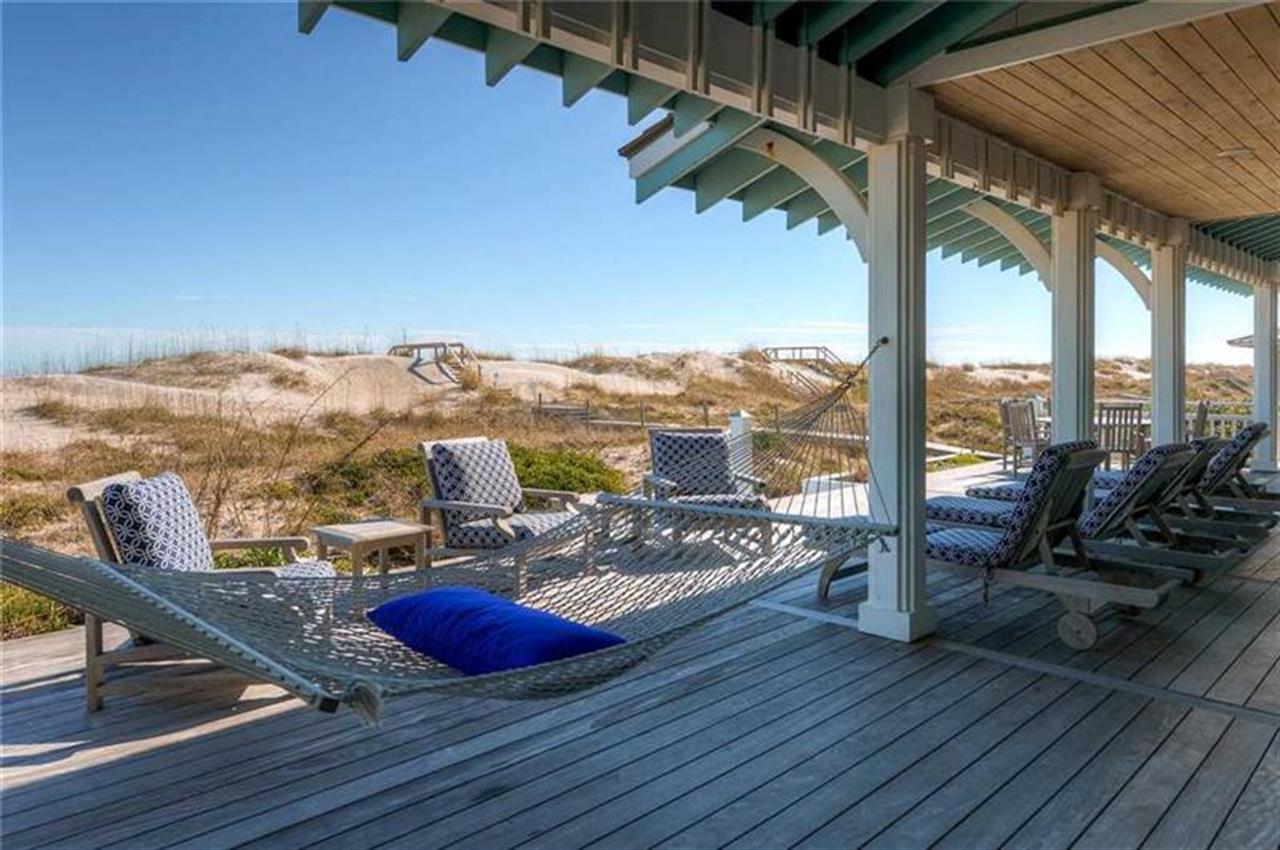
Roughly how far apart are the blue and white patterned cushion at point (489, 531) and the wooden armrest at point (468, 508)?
0.06 meters

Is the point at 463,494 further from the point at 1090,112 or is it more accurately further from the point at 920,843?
the point at 1090,112

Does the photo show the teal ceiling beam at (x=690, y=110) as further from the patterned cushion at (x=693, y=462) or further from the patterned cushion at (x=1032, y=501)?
the patterned cushion at (x=693, y=462)

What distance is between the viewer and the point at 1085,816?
6.75ft

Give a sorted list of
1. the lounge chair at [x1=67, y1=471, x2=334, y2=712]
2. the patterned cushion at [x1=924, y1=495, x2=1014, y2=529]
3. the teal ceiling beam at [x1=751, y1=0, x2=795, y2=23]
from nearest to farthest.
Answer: the lounge chair at [x1=67, y1=471, x2=334, y2=712] → the teal ceiling beam at [x1=751, y1=0, x2=795, y2=23] → the patterned cushion at [x1=924, y1=495, x2=1014, y2=529]

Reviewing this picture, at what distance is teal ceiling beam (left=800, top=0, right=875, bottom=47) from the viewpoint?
2922 mm

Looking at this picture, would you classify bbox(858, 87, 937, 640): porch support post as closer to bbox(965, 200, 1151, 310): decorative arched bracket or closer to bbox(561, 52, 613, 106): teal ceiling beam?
bbox(561, 52, 613, 106): teal ceiling beam

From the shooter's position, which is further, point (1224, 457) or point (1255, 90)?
point (1224, 457)

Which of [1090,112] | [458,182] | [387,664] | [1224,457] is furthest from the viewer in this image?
[458,182]

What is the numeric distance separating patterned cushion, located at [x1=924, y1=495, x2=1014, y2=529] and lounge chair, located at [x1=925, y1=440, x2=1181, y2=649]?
0.19 m

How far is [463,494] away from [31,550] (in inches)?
105

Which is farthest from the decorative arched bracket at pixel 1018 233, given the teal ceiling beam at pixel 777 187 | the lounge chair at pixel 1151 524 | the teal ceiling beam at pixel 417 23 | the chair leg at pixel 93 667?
the chair leg at pixel 93 667

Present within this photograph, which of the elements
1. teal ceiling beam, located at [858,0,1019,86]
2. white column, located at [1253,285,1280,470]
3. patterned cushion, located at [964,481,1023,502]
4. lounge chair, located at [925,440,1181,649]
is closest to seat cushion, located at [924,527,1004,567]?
lounge chair, located at [925,440,1181,649]

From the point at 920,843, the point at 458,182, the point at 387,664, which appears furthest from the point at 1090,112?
the point at 458,182

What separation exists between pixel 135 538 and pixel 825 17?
2972 mm
